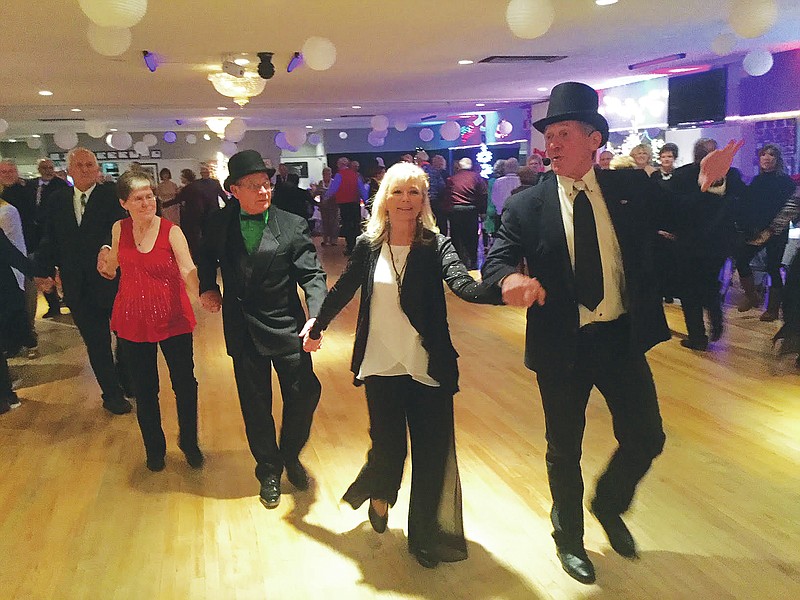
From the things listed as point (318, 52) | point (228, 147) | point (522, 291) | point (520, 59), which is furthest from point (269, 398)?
point (228, 147)

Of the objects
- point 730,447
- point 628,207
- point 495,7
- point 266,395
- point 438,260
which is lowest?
point 730,447

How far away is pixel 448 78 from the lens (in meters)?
9.70

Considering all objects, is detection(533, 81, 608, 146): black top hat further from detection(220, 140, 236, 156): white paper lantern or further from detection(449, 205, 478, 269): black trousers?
detection(220, 140, 236, 156): white paper lantern

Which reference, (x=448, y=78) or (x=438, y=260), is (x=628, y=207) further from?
(x=448, y=78)

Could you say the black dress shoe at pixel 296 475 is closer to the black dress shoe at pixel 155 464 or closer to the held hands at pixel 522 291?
the black dress shoe at pixel 155 464

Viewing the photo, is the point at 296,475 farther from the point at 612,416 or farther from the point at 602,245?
the point at 602,245

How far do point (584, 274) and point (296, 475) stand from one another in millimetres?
1834

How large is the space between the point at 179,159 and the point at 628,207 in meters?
19.3

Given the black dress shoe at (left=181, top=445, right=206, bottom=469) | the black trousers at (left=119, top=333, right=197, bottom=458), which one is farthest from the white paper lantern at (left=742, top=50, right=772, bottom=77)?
the black dress shoe at (left=181, top=445, right=206, bottom=469)

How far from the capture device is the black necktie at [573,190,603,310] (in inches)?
88.2

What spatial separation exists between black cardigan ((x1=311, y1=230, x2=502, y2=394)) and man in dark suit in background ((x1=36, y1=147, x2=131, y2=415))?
2.15m

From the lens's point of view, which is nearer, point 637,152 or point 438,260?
point 438,260

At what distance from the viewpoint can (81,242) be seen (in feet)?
13.3

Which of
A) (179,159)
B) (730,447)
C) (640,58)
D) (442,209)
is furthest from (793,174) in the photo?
(179,159)
